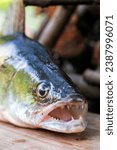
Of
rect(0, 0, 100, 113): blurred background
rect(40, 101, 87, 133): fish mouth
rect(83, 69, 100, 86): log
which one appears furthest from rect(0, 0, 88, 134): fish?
rect(0, 0, 100, 113): blurred background

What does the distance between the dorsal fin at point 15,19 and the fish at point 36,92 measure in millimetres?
85

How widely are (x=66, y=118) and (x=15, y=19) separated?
21.7 inches

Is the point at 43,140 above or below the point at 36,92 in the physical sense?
below

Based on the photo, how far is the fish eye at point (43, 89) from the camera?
1705 millimetres

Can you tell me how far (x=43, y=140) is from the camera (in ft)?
5.63

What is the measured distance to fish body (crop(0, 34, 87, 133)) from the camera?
1.67 m

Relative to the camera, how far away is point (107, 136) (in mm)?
1503

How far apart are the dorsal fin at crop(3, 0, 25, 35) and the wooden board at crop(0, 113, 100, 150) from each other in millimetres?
401

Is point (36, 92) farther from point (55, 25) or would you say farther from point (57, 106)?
point (55, 25)

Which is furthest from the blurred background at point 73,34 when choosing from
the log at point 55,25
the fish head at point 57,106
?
the fish head at point 57,106

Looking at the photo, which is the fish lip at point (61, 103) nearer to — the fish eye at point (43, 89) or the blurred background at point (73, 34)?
the fish eye at point (43, 89)

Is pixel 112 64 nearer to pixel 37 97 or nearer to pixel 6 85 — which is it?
pixel 37 97

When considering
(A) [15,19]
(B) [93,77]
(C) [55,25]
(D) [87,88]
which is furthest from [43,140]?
(C) [55,25]

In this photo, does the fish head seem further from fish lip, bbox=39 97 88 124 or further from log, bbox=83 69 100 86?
log, bbox=83 69 100 86
